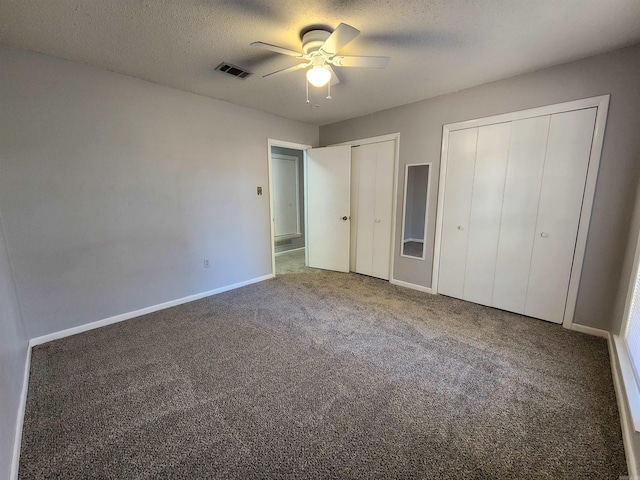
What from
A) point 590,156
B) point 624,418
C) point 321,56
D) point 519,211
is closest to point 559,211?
point 519,211

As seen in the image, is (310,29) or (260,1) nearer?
(260,1)

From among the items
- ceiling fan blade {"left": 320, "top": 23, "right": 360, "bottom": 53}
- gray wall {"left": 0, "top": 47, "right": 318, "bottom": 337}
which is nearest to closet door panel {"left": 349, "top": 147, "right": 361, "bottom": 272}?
gray wall {"left": 0, "top": 47, "right": 318, "bottom": 337}

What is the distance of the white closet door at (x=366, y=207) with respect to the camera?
387cm

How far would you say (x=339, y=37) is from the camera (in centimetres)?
161

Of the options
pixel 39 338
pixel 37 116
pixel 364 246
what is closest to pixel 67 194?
pixel 37 116

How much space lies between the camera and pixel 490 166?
279 cm

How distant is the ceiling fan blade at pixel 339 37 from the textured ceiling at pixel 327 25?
0.57 feet

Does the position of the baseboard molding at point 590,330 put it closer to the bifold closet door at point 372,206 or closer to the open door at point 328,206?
the bifold closet door at point 372,206

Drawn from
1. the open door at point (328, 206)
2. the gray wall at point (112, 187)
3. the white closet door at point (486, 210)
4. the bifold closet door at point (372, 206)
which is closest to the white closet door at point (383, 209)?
the bifold closet door at point (372, 206)

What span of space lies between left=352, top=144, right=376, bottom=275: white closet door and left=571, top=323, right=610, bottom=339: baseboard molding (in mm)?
2326

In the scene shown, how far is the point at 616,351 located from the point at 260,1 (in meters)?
3.45

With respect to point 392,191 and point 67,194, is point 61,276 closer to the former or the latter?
point 67,194

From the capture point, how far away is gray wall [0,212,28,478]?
119 centimetres

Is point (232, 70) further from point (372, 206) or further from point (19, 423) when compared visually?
point (19, 423)
